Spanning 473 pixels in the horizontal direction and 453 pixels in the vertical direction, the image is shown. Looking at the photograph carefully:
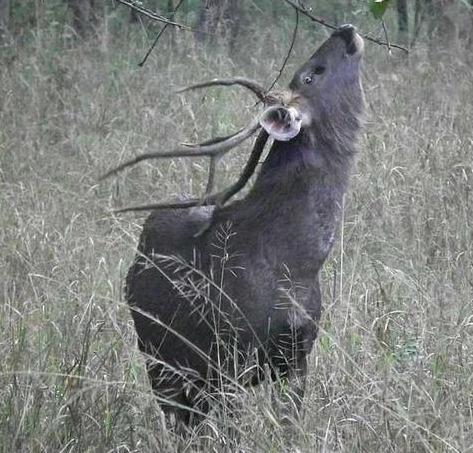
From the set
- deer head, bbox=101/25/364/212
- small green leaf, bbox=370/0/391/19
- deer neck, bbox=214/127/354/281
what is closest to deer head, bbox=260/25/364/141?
deer head, bbox=101/25/364/212

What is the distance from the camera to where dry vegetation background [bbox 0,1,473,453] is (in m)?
3.97

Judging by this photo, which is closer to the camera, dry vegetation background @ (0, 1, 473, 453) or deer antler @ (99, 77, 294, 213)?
deer antler @ (99, 77, 294, 213)

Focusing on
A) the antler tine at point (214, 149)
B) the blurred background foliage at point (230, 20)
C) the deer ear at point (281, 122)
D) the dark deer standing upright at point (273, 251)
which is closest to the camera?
the antler tine at point (214, 149)

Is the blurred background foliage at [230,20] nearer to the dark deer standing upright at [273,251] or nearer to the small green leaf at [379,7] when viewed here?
the dark deer standing upright at [273,251]

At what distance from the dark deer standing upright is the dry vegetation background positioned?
Answer: 16 centimetres

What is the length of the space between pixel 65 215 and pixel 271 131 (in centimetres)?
320

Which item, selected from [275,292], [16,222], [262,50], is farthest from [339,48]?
[262,50]

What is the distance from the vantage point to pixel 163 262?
438 cm

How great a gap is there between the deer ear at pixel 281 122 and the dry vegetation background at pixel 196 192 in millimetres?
606

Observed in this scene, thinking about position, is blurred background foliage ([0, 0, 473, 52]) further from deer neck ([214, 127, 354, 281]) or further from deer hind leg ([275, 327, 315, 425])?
deer hind leg ([275, 327, 315, 425])

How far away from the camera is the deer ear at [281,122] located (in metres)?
3.90

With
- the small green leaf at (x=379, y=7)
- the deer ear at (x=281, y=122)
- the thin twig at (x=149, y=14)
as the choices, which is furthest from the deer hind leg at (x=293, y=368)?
the small green leaf at (x=379, y=7)

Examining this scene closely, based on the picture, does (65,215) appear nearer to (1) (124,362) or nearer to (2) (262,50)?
(1) (124,362)

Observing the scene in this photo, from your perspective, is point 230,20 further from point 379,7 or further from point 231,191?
point 379,7
